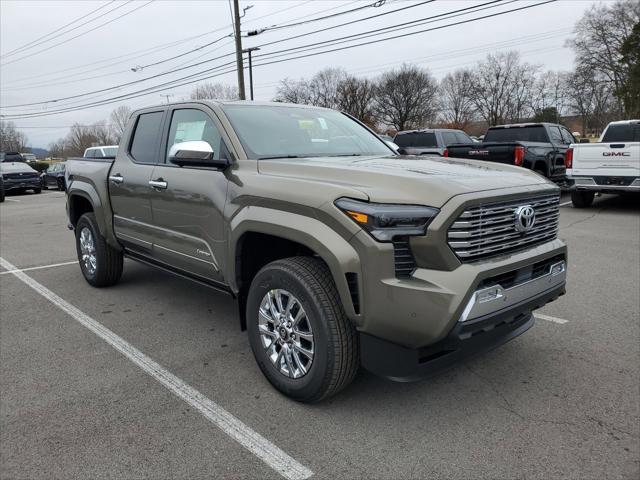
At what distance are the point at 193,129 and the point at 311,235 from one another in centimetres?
183

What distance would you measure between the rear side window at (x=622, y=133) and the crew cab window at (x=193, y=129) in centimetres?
1045

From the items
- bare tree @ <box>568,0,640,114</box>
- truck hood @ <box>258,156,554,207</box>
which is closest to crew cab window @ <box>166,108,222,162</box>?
truck hood @ <box>258,156,554,207</box>

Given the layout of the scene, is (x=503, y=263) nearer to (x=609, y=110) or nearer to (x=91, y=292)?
(x=91, y=292)

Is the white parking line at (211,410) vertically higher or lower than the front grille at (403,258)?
lower

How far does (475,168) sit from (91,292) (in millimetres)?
4386

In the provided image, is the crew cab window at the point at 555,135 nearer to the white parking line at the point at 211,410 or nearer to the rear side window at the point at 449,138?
the rear side window at the point at 449,138

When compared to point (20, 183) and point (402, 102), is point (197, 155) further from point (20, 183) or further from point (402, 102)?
point (402, 102)

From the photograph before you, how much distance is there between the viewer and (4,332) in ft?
14.3

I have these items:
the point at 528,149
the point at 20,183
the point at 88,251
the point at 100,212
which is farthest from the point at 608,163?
the point at 20,183

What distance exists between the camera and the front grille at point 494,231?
99.6 inches

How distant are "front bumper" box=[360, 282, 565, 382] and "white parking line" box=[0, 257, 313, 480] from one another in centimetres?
64

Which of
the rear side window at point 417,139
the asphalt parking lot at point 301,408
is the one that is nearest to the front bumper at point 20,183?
the rear side window at point 417,139

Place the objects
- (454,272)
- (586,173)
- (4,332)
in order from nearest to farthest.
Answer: (454,272) < (4,332) < (586,173)

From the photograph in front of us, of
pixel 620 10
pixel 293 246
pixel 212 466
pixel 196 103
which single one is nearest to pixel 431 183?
pixel 293 246
